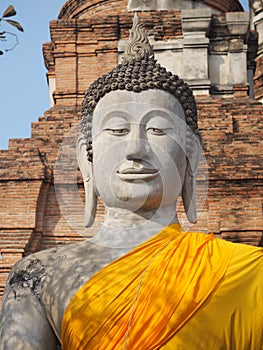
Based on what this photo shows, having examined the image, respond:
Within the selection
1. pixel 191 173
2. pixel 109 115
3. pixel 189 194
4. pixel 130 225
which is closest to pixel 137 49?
pixel 109 115

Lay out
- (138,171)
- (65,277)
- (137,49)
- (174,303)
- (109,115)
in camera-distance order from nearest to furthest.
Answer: (174,303), (65,277), (138,171), (109,115), (137,49)

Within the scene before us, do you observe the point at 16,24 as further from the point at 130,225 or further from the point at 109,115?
the point at 130,225

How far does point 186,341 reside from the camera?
4.44 meters

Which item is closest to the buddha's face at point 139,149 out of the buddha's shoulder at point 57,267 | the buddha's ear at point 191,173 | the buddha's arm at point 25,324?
the buddha's ear at point 191,173

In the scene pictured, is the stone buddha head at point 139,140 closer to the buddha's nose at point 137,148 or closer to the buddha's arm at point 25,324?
the buddha's nose at point 137,148

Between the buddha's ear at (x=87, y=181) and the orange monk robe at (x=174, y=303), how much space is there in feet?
2.79

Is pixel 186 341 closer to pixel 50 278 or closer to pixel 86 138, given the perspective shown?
pixel 50 278

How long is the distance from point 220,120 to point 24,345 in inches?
373

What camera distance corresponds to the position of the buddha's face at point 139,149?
5039 millimetres

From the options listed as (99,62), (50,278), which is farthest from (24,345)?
(99,62)

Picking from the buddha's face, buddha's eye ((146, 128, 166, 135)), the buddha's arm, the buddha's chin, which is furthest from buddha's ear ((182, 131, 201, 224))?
the buddha's arm

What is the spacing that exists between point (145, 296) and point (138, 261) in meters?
0.25

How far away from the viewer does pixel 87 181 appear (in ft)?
18.0

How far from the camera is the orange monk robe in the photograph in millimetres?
4434
